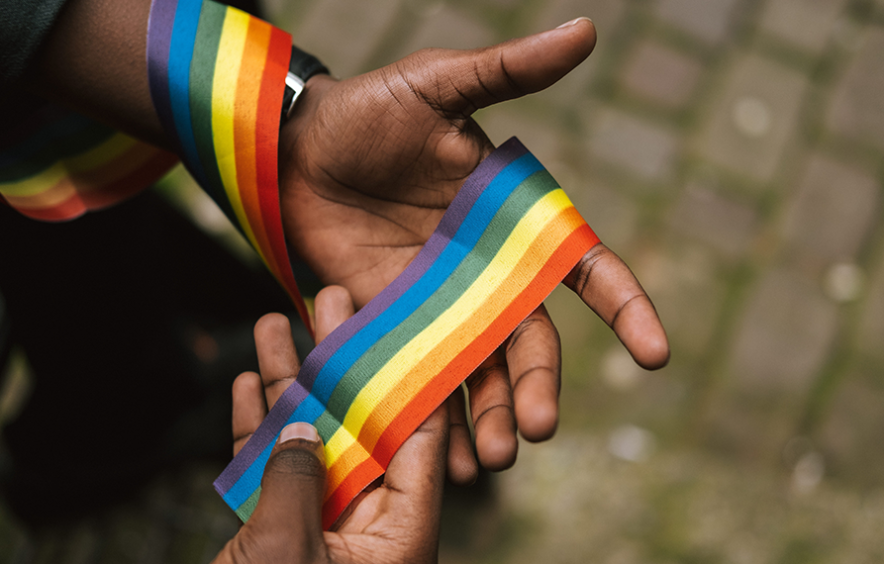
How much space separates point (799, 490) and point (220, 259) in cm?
205

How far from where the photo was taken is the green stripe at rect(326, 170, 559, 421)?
4.28 feet

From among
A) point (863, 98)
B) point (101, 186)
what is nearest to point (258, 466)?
point (101, 186)

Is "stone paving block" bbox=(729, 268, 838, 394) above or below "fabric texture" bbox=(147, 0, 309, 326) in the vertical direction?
below

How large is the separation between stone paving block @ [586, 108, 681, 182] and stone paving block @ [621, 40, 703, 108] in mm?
138

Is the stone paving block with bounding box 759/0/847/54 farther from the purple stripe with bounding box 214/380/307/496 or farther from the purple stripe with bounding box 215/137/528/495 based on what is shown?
the purple stripe with bounding box 214/380/307/496

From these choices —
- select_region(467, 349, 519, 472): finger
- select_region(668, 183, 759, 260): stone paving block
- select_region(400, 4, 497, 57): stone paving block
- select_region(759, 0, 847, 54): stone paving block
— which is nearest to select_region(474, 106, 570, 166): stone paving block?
select_region(400, 4, 497, 57): stone paving block

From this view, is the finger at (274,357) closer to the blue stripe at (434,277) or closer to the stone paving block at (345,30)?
the blue stripe at (434,277)

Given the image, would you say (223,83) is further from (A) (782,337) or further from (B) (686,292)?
(A) (782,337)

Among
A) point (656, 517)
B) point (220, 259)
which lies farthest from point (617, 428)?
point (220, 259)

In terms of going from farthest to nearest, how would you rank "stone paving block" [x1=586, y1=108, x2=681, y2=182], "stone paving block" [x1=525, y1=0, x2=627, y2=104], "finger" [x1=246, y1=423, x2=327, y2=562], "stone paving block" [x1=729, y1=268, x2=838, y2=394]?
"stone paving block" [x1=525, y1=0, x2=627, y2=104] → "stone paving block" [x1=586, y1=108, x2=681, y2=182] → "stone paving block" [x1=729, y1=268, x2=838, y2=394] → "finger" [x1=246, y1=423, x2=327, y2=562]

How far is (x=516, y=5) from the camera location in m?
2.75

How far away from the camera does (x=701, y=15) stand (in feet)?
9.00

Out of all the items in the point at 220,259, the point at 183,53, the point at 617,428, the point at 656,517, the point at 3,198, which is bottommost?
the point at 656,517

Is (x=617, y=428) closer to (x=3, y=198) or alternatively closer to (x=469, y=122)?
(x=469, y=122)
